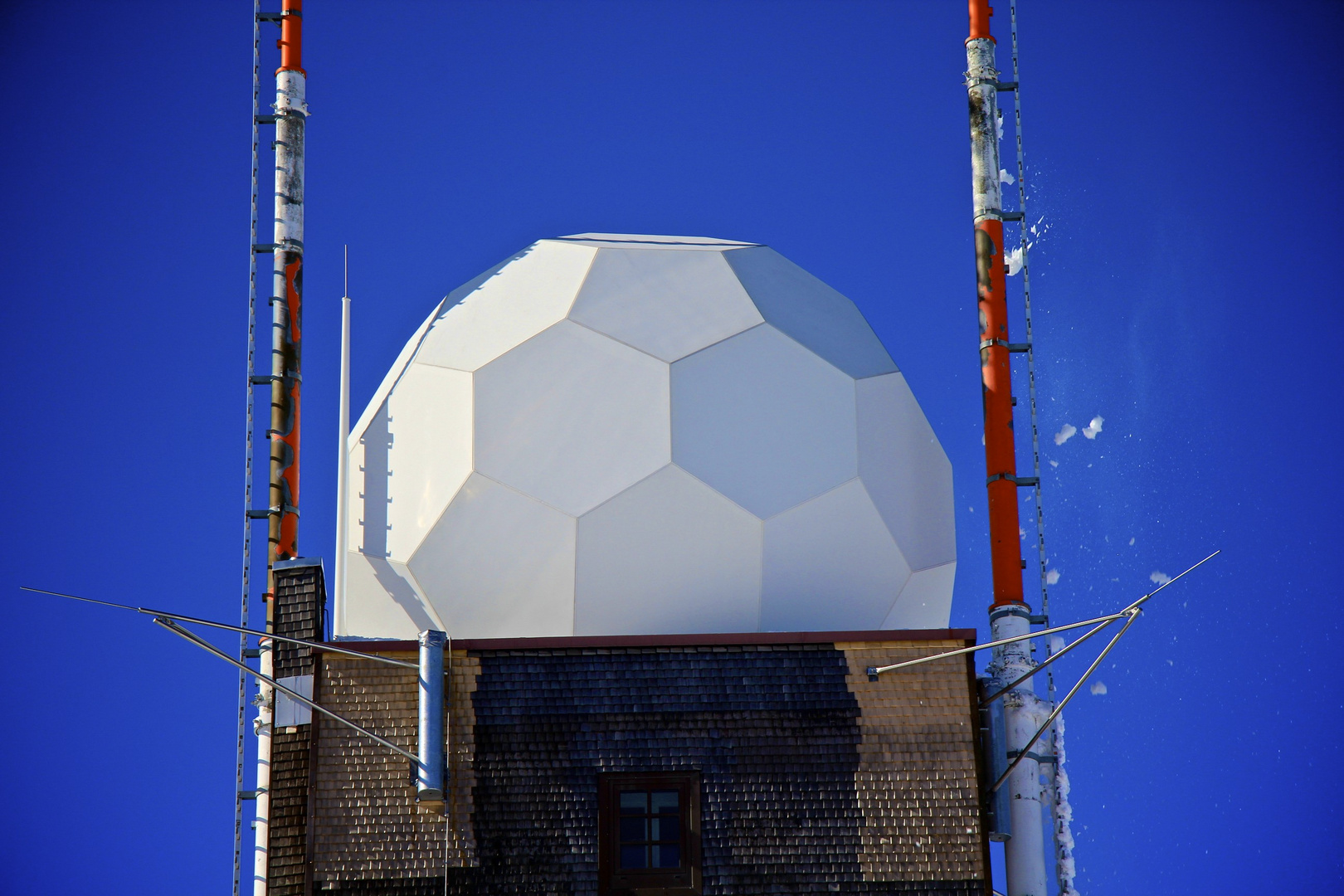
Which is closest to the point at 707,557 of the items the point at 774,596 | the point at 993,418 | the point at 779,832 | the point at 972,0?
the point at 774,596

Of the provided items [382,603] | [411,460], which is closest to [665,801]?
[382,603]

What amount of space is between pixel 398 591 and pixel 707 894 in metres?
4.60

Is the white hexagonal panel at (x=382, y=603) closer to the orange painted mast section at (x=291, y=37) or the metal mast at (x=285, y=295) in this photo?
the metal mast at (x=285, y=295)

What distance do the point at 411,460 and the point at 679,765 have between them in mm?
4587

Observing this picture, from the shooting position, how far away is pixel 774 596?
55.3 feet

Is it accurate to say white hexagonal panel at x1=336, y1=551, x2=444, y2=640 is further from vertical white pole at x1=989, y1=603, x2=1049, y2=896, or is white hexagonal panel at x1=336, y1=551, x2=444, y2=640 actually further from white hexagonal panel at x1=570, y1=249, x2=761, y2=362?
vertical white pole at x1=989, y1=603, x2=1049, y2=896

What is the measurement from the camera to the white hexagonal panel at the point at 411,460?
17469 mm

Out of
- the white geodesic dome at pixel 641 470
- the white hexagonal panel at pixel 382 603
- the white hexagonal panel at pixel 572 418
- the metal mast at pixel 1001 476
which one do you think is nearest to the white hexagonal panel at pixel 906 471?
the white geodesic dome at pixel 641 470

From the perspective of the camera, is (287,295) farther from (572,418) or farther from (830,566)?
(830,566)

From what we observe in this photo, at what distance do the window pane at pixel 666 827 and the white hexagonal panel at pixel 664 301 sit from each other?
4.88m

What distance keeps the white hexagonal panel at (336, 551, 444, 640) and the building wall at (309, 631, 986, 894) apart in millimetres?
1349

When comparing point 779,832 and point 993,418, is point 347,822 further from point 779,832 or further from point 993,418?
point 993,418

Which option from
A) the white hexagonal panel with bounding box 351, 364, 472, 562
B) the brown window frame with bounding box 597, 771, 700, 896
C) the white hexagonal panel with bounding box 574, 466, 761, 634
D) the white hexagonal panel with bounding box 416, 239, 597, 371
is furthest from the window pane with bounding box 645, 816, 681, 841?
the white hexagonal panel with bounding box 416, 239, 597, 371

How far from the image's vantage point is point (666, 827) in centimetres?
1569
